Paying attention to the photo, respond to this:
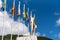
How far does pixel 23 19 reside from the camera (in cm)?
7456

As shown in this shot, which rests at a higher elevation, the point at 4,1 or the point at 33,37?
the point at 4,1

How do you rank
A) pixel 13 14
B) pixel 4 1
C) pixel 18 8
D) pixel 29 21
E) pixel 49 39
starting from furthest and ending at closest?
pixel 49 39
pixel 29 21
pixel 18 8
pixel 13 14
pixel 4 1

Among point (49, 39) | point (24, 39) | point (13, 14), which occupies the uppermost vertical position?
point (49, 39)

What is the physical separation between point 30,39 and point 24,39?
197 cm

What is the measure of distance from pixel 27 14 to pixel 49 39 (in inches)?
2442

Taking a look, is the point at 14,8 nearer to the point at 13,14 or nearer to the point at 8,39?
the point at 13,14

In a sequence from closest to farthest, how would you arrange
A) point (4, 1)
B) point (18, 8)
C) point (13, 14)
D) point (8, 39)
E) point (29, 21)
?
point (4, 1)
point (13, 14)
point (18, 8)
point (29, 21)
point (8, 39)

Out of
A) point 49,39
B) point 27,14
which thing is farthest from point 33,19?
point 49,39

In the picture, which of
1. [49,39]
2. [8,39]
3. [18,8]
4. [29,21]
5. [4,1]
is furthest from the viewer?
[49,39]

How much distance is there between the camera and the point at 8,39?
119062mm

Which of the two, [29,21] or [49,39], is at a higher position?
[49,39]

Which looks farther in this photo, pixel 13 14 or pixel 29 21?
pixel 29 21

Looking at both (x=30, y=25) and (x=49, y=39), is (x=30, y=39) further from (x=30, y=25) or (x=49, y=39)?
(x=49, y=39)

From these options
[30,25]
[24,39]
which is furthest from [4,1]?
[30,25]
